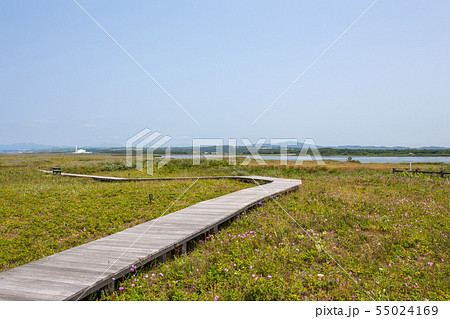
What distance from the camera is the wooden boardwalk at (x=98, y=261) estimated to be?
Result: 4098 millimetres

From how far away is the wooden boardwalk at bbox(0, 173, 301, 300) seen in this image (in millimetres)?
4098

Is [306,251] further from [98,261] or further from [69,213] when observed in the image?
[69,213]

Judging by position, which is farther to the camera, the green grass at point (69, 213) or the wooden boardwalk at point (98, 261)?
the green grass at point (69, 213)

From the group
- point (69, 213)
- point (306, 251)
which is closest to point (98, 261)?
point (306, 251)

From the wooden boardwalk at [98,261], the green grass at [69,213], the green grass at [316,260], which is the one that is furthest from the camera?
the green grass at [69,213]

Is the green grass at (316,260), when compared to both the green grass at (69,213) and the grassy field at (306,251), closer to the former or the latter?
the grassy field at (306,251)

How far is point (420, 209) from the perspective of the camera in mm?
10047

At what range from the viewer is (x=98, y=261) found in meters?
5.15

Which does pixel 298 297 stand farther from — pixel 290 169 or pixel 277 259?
pixel 290 169

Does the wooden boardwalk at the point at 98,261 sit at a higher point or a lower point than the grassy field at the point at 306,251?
higher

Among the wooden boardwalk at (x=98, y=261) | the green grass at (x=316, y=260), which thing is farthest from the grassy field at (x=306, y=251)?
the wooden boardwalk at (x=98, y=261)
